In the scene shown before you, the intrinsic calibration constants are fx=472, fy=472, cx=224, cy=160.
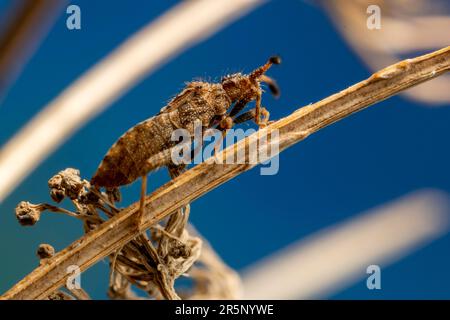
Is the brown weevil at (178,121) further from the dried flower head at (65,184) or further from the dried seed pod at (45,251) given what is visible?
the dried seed pod at (45,251)

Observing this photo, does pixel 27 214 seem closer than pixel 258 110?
Yes

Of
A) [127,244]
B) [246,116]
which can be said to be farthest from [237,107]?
[127,244]

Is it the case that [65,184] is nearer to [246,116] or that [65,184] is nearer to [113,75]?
[113,75]

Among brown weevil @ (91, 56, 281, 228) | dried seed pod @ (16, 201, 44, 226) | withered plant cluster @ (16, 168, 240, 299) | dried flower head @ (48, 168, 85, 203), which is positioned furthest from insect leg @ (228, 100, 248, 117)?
dried seed pod @ (16, 201, 44, 226)

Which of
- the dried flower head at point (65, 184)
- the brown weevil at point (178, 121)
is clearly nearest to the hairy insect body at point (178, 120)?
the brown weevil at point (178, 121)

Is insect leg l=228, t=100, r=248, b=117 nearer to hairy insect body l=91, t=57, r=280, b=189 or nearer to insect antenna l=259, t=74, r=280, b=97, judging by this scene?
hairy insect body l=91, t=57, r=280, b=189

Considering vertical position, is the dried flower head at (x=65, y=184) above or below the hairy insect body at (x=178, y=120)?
below
